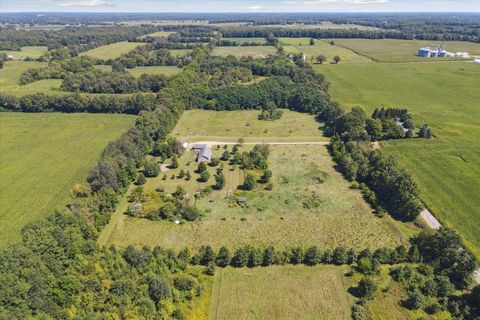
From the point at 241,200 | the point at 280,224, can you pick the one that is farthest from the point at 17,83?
the point at 280,224

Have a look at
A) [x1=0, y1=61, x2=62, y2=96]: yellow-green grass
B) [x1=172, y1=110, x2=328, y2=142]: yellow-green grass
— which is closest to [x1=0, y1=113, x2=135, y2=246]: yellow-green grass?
[x1=172, y1=110, x2=328, y2=142]: yellow-green grass

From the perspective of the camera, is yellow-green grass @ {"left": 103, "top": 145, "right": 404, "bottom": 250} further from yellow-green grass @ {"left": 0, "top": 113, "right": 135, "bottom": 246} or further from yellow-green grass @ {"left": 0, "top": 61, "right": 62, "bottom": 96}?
yellow-green grass @ {"left": 0, "top": 61, "right": 62, "bottom": 96}

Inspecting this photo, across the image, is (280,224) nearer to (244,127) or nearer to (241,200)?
(241,200)

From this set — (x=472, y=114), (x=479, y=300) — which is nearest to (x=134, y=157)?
(x=479, y=300)

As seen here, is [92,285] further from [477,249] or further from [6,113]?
[6,113]

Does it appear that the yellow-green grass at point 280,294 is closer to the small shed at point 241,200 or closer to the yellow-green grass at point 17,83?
the small shed at point 241,200

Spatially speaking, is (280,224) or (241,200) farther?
(241,200)

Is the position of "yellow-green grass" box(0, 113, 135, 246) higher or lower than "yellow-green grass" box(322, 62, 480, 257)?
lower
